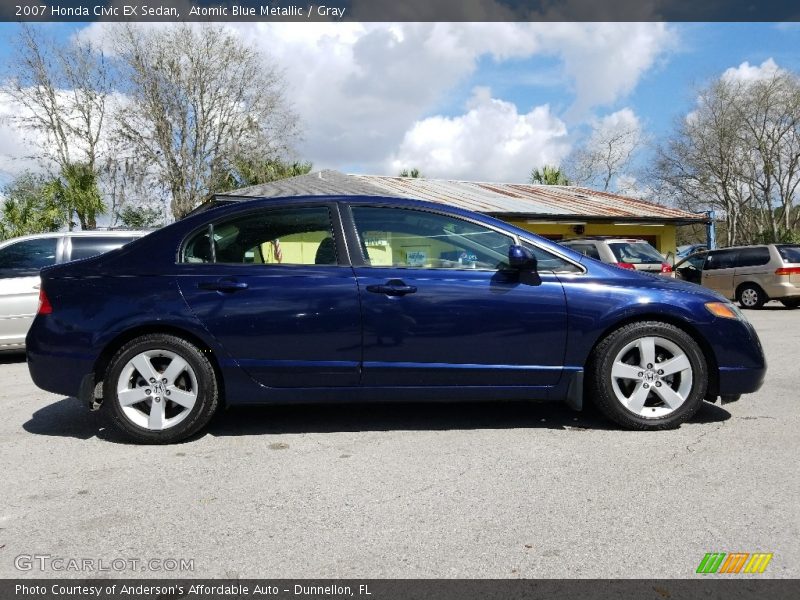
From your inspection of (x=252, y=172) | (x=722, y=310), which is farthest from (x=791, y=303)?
(x=252, y=172)

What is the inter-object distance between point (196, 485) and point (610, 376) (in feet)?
8.42

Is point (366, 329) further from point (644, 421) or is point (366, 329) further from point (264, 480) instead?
point (644, 421)

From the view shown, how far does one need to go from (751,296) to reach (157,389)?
14737 millimetres

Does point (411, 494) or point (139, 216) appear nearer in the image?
point (411, 494)

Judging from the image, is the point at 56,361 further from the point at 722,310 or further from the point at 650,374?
the point at 722,310

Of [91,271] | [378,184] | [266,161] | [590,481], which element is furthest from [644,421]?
[266,161]

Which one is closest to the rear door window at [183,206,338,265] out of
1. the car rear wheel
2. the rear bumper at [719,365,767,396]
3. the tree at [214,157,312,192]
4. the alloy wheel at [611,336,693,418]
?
the alloy wheel at [611,336,693,418]

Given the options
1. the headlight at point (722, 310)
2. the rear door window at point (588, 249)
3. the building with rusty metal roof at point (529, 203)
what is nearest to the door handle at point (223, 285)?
the headlight at point (722, 310)

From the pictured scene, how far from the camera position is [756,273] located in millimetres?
14898

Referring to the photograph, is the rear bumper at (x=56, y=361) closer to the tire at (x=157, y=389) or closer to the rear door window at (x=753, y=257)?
the tire at (x=157, y=389)

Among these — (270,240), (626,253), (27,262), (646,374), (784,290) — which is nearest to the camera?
(646,374)

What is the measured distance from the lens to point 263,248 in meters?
4.23

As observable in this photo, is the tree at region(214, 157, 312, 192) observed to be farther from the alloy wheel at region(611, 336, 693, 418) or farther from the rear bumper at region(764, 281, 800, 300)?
the alloy wheel at region(611, 336, 693, 418)
